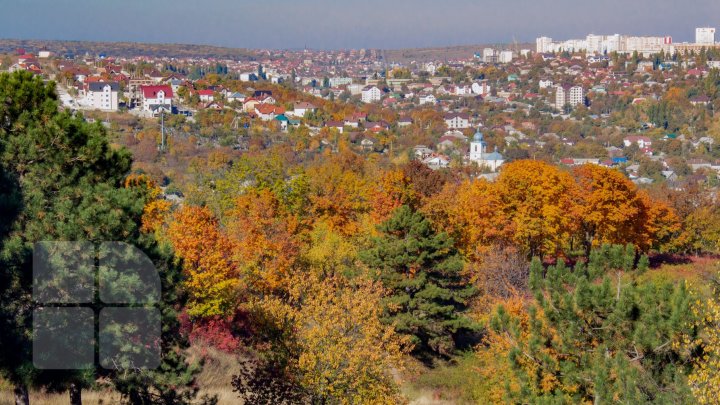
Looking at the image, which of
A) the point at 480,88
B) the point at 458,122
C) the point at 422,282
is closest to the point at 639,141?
the point at 458,122

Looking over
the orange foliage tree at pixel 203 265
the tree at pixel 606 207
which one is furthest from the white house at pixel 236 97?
the orange foliage tree at pixel 203 265

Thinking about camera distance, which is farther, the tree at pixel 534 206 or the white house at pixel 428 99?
the white house at pixel 428 99

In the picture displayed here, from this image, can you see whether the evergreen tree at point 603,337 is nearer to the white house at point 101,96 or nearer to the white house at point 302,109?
the white house at point 101,96

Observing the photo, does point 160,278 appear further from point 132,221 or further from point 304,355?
point 304,355

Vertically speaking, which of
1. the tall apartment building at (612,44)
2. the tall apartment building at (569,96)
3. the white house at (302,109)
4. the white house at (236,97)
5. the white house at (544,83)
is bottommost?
the white house at (302,109)

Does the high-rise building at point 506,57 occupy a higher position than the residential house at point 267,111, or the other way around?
the high-rise building at point 506,57

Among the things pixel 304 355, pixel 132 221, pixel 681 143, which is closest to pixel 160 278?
pixel 132 221
